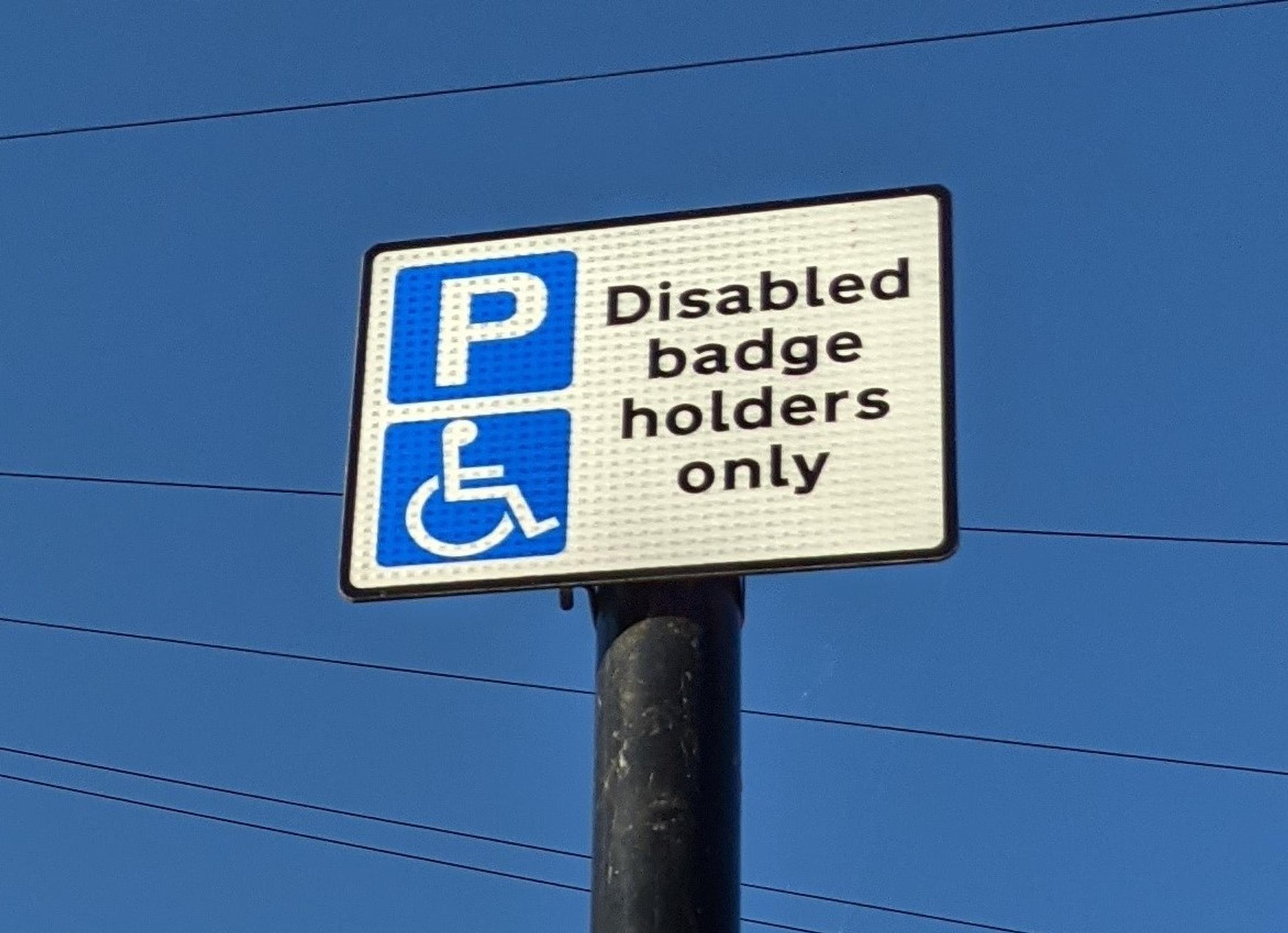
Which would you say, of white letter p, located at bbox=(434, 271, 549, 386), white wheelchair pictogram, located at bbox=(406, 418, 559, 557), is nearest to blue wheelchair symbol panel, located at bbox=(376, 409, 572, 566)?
white wheelchair pictogram, located at bbox=(406, 418, 559, 557)

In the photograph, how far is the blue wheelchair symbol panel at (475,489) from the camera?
371cm

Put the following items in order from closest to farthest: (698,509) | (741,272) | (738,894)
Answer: (738,894)
(698,509)
(741,272)

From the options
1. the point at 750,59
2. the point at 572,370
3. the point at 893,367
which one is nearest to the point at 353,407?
the point at 572,370

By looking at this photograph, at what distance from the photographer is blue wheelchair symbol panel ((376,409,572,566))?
3.71 m

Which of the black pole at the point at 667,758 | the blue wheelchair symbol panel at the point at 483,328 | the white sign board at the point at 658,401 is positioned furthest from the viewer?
the blue wheelchair symbol panel at the point at 483,328

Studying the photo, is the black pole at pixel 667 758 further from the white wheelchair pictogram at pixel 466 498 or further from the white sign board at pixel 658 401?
the white wheelchair pictogram at pixel 466 498

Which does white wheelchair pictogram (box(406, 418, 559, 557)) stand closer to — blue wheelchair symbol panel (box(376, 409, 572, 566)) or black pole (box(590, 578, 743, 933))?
blue wheelchair symbol panel (box(376, 409, 572, 566))

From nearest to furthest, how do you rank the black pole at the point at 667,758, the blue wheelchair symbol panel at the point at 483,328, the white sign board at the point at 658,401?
the black pole at the point at 667,758, the white sign board at the point at 658,401, the blue wheelchair symbol panel at the point at 483,328

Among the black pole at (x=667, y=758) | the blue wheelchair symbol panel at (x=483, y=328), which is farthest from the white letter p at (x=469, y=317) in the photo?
the black pole at (x=667, y=758)

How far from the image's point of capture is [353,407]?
393cm

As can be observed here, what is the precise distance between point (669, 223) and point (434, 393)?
0.54 meters

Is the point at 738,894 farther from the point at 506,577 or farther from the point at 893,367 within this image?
the point at 893,367

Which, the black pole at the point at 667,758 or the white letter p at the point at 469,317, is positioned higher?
the white letter p at the point at 469,317

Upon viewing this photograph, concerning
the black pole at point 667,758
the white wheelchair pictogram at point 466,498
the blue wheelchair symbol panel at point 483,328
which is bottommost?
the black pole at point 667,758
